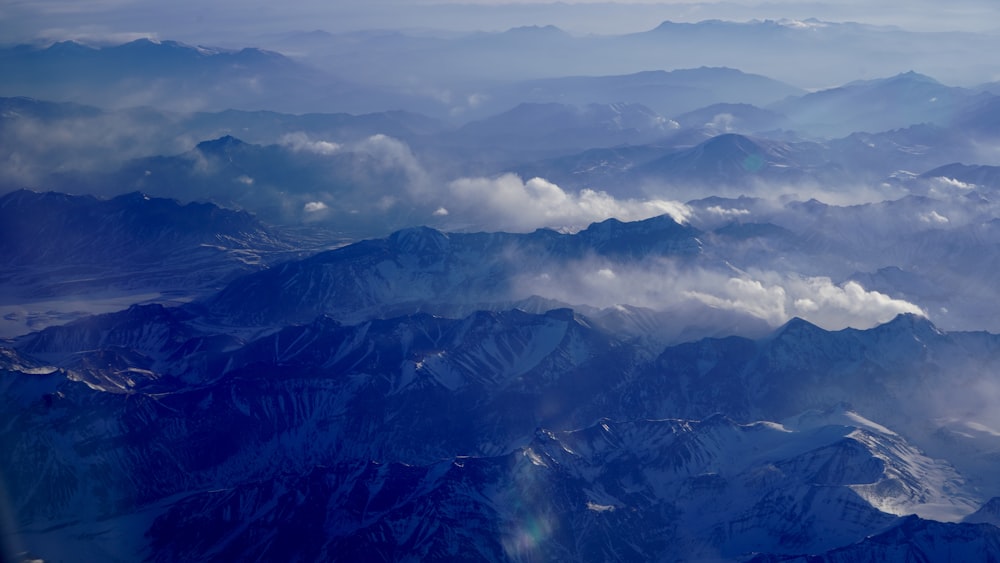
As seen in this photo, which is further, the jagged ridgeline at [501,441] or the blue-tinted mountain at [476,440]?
the blue-tinted mountain at [476,440]

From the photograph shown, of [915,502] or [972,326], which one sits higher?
[915,502]

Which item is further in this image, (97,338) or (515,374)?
(97,338)

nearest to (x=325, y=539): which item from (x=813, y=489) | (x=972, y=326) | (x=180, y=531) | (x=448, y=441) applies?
(x=180, y=531)

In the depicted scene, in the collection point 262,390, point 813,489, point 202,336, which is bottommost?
point 202,336

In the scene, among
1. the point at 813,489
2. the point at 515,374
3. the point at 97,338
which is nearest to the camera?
the point at 813,489

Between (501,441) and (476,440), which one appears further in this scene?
(476,440)

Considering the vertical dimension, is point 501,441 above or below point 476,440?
above

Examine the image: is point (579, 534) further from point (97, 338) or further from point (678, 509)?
point (97, 338)

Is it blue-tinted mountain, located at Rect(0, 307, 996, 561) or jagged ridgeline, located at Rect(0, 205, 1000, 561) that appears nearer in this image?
jagged ridgeline, located at Rect(0, 205, 1000, 561)

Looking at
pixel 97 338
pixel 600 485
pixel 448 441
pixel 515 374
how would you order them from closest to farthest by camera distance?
pixel 600 485, pixel 448 441, pixel 515 374, pixel 97 338

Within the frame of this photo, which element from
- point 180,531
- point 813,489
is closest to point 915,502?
point 813,489
